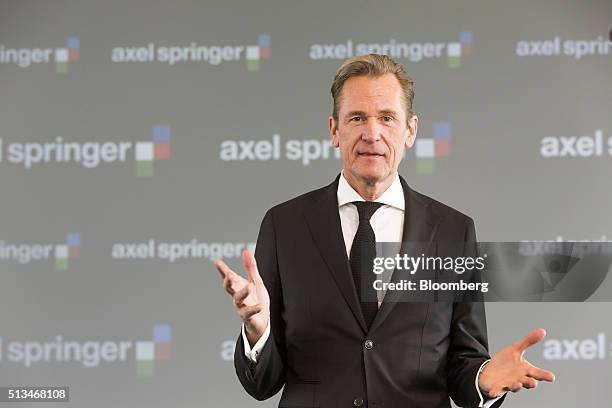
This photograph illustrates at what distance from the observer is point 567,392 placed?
357cm

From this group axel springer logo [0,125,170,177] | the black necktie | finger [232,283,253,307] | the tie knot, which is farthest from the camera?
axel springer logo [0,125,170,177]

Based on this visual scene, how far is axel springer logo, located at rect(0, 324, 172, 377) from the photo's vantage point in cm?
372

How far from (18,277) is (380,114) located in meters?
2.47

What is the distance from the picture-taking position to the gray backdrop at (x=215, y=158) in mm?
3652

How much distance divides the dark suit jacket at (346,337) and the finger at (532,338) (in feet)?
0.42

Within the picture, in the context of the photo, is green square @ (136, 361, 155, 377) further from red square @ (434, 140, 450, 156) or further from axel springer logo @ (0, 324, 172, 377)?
red square @ (434, 140, 450, 156)

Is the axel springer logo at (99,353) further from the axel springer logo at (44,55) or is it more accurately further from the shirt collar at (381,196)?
the shirt collar at (381,196)

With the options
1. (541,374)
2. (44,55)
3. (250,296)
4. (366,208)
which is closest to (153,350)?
(44,55)

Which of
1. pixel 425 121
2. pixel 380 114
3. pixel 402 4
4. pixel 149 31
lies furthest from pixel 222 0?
pixel 380 114

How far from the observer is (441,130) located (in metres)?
3.68

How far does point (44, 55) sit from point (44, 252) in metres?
0.94

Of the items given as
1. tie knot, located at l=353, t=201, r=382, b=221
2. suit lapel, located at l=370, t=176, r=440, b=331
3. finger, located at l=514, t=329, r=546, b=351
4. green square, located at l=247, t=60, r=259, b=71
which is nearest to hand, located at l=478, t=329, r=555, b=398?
finger, located at l=514, t=329, r=546, b=351

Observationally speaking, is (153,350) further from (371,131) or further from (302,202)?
(371,131)

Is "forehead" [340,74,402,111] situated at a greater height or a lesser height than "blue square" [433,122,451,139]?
lesser
